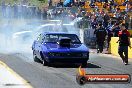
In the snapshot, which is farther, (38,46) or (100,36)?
(100,36)

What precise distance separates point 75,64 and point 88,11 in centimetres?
1971

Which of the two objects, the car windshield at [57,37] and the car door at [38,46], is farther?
the car windshield at [57,37]

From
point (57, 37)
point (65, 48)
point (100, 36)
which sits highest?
point (57, 37)

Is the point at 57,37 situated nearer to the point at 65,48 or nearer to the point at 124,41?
the point at 65,48

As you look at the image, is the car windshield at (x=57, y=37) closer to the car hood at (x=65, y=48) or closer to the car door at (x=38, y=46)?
the car door at (x=38, y=46)

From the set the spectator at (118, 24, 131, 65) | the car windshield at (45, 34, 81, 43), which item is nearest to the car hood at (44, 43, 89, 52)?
the car windshield at (45, 34, 81, 43)

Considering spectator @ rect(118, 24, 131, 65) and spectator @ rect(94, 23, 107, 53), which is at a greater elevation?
spectator @ rect(118, 24, 131, 65)

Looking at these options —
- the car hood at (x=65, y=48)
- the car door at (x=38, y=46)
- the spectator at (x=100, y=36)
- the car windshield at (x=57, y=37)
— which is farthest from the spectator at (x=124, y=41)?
the spectator at (x=100, y=36)

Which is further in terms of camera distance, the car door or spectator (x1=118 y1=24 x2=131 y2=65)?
spectator (x1=118 y1=24 x2=131 y2=65)

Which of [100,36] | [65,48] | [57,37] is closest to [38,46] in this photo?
[57,37]

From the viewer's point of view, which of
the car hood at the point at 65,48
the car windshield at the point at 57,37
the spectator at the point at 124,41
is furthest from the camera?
the spectator at the point at 124,41

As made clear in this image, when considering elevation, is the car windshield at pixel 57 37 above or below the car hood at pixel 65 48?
above

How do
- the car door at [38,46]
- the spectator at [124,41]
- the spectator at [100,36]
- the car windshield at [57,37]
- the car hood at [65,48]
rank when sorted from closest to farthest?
1. the car hood at [65,48]
2. the car door at [38,46]
3. the car windshield at [57,37]
4. the spectator at [124,41]
5. the spectator at [100,36]

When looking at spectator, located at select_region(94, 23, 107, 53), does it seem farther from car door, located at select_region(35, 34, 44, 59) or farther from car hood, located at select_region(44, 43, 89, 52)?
car hood, located at select_region(44, 43, 89, 52)
